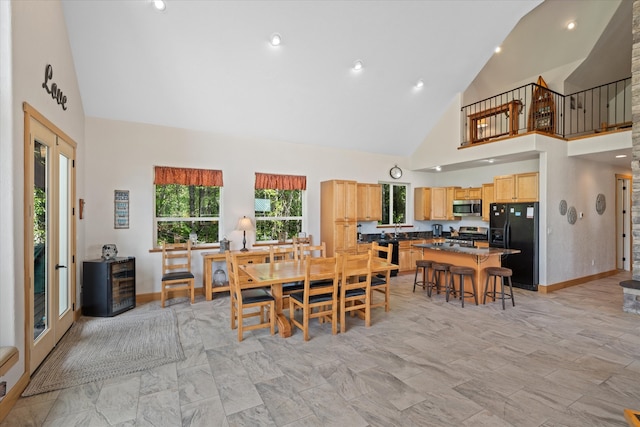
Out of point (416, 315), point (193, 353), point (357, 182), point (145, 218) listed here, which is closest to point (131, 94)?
point (145, 218)

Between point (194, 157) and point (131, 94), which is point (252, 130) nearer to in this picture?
point (194, 157)

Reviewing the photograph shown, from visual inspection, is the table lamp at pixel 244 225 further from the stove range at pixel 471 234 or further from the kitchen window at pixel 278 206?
the stove range at pixel 471 234

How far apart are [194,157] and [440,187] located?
5847mm

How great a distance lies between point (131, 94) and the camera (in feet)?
14.8

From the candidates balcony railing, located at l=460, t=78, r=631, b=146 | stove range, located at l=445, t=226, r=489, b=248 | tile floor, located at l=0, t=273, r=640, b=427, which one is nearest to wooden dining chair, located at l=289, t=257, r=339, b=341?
tile floor, located at l=0, t=273, r=640, b=427

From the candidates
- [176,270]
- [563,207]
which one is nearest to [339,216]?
[176,270]

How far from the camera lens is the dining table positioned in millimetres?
3287

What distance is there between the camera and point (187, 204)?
5.35 metres

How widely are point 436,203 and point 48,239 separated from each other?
23.8ft

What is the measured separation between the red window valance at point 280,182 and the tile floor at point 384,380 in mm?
2704

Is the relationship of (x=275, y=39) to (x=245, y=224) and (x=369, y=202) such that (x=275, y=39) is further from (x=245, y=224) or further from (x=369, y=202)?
(x=369, y=202)

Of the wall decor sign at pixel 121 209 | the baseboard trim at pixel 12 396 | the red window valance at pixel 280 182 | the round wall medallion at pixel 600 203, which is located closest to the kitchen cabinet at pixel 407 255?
the red window valance at pixel 280 182

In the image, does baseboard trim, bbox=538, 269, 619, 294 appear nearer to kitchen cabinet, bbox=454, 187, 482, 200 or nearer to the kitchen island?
the kitchen island

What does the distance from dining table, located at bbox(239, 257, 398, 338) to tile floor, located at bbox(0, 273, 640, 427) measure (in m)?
0.21
